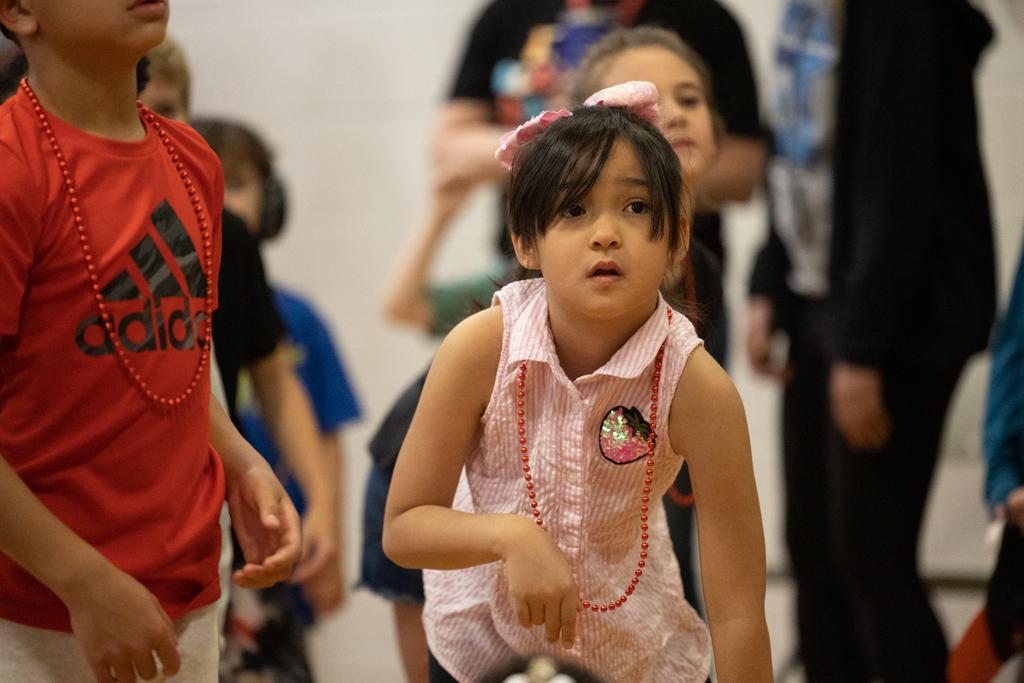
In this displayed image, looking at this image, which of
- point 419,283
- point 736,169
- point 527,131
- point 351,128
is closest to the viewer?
point 527,131

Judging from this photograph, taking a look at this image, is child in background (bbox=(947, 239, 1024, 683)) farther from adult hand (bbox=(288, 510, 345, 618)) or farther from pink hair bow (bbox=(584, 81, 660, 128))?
adult hand (bbox=(288, 510, 345, 618))

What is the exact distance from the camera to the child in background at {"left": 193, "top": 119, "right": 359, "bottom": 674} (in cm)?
150

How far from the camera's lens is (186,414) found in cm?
85

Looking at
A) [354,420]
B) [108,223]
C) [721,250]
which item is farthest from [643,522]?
[354,420]

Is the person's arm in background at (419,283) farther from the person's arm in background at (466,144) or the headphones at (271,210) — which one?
the headphones at (271,210)

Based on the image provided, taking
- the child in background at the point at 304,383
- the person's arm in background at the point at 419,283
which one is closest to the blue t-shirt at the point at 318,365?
the child in background at the point at 304,383

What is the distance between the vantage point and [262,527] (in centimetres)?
92

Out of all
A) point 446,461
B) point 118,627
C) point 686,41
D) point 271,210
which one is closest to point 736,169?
point 686,41

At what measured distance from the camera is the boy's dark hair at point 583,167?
791 millimetres

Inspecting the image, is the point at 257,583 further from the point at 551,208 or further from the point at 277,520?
the point at 551,208

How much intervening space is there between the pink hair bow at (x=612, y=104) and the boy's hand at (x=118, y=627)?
46 cm

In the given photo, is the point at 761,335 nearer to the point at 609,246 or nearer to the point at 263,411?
the point at 263,411

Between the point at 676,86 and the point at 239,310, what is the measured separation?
0.59m

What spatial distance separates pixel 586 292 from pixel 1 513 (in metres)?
0.46
